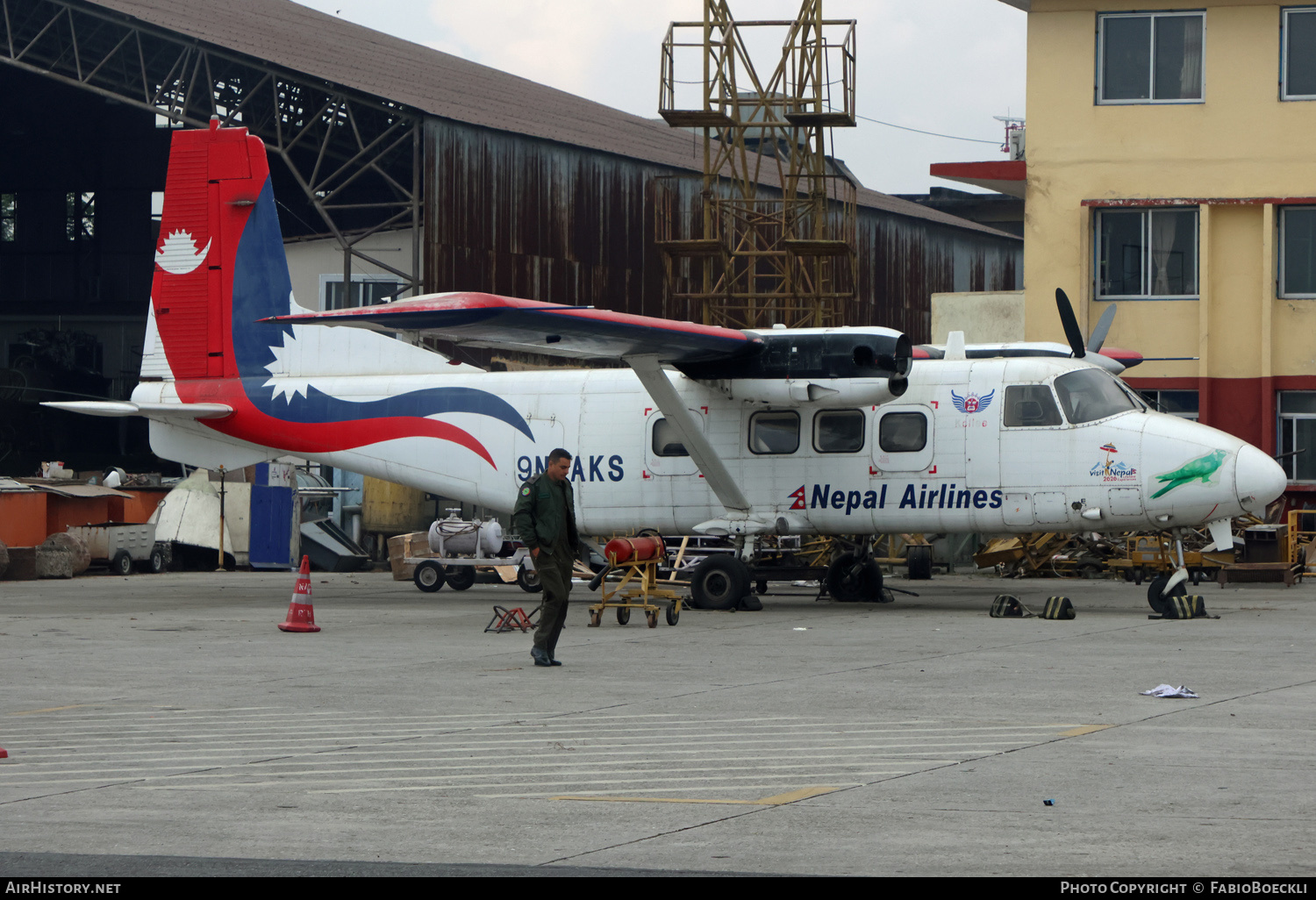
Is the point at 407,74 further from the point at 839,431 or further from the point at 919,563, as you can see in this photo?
the point at 839,431

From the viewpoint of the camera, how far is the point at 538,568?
41.5 ft

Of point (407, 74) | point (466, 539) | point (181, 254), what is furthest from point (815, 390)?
point (407, 74)

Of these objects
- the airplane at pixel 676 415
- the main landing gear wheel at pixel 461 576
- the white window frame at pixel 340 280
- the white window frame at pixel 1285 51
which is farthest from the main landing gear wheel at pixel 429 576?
the white window frame at pixel 1285 51

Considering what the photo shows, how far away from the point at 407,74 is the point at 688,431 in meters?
21.7

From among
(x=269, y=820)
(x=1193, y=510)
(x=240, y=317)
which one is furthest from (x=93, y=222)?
(x=269, y=820)

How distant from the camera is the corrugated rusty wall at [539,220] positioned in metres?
32.7

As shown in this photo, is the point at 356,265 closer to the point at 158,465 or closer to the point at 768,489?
the point at 158,465

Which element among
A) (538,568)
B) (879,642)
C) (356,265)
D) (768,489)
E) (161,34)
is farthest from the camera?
(356,265)

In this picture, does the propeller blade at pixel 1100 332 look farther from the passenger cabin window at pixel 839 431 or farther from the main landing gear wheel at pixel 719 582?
the main landing gear wheel at pixel 719 582

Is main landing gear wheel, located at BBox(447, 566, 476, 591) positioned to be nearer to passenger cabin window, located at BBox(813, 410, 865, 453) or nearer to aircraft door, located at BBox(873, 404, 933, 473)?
passenger cabin window, located at BBox(813, 410, 865, 453)

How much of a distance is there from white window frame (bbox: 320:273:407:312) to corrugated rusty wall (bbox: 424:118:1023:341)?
2894mm

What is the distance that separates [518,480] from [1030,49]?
1472 cm

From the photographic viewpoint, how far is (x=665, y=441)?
20.1 metres

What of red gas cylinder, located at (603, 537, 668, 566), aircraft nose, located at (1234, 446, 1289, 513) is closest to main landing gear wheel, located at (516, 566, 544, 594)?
red gas cylinder, located at (603, 537, 668, 566)
